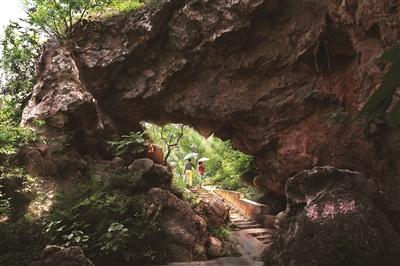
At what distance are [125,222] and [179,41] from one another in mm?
5972

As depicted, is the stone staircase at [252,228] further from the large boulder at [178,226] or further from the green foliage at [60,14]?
the green foliage at [60,14]

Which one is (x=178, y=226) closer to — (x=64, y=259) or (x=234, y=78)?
(x=64, y=259)

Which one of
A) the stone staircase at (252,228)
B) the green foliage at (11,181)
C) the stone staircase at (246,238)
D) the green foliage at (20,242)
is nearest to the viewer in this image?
the green foliage at (20,242)

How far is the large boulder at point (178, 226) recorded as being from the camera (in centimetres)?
873

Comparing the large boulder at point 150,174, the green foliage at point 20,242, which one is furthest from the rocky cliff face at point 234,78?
the green foliage at point 20,242

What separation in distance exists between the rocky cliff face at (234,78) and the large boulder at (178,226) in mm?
3304

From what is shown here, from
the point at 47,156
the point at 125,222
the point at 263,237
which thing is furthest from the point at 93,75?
the point at 263,237

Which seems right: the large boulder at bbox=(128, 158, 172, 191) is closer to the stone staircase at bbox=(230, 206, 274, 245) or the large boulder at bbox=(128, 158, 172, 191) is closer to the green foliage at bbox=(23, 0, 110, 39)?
the stone staircase at bbox=(230, 206, 274, 245)

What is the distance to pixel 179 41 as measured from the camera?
36.8ft

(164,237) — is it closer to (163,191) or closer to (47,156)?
(163,191)

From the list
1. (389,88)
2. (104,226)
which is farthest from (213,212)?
(389,88)

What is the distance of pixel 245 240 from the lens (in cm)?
1127

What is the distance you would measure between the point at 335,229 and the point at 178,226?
4.51m

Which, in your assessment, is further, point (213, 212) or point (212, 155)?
point (212, 155)
